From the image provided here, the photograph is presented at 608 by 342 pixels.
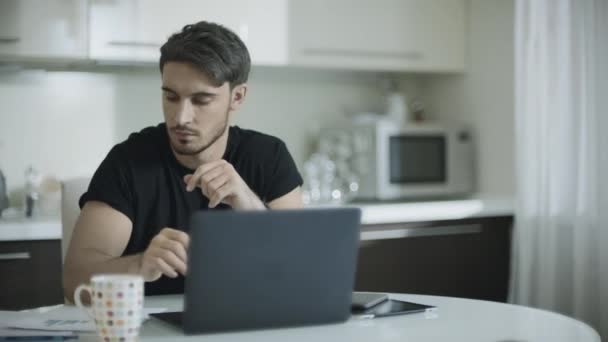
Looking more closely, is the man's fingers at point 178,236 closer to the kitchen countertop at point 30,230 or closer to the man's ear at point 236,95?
the man's ear at point 236,95

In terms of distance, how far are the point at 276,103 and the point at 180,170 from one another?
1.76 m

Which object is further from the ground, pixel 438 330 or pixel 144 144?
pixel 144 144

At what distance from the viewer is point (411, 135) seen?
12.2 ft

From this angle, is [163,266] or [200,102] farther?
[200,102]

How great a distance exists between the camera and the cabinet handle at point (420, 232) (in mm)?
3288

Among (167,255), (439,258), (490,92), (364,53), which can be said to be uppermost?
(364,53)

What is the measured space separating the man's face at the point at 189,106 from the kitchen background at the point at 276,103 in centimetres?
152

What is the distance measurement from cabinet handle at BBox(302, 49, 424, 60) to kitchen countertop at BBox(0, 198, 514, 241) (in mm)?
623

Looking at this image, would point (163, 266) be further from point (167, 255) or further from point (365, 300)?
point (365, 300)

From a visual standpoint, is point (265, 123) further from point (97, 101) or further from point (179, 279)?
point (179, 279)

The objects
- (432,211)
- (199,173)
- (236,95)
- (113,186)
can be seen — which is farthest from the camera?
(432,211)

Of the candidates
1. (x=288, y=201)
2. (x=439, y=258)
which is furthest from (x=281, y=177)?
(x=439, y=258)

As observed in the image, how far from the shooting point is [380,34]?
370cm

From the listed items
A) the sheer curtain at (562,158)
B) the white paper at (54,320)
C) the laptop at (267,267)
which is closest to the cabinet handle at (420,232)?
the sheer curtain at (562,158)
